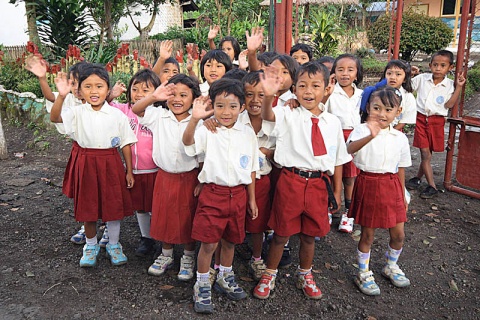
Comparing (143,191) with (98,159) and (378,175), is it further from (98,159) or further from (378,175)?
(378,175)

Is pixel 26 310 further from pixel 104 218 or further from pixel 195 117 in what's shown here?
pixel 195 117

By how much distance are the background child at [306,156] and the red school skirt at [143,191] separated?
105 centimetres

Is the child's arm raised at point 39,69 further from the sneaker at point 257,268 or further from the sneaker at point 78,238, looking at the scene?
the sneaker at point 257,268

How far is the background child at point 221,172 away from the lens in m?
2.78

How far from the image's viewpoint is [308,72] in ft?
9.26

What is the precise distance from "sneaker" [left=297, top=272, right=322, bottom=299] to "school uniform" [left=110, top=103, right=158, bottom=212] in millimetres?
1299

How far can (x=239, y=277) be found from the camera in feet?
10.9

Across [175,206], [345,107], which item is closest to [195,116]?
[175,206]

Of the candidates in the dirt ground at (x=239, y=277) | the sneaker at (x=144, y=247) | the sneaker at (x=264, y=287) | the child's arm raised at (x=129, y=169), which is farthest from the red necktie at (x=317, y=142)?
the sneaker at (x=144, y=247)

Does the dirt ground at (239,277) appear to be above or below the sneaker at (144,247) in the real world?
below

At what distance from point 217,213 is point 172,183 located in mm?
436

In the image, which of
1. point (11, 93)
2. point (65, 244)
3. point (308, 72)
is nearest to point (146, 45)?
point (11, 93)

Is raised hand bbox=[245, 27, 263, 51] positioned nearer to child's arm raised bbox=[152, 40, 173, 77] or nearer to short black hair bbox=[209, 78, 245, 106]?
child's arm raised bbox=[152, 40, 173, 77]

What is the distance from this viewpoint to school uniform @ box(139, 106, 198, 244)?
9.89 feet
